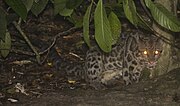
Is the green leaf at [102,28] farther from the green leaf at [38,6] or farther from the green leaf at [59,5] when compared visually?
the green leaf at [38,6]

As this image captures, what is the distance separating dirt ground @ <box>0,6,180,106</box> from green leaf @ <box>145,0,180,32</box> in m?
2.07

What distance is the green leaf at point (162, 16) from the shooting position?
8.32 ft

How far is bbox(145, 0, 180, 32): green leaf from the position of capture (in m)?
2.54

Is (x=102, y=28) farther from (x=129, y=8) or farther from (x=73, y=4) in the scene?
(x=73, y=4)

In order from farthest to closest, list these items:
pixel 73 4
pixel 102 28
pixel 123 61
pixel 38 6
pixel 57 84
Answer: pixel 123 61, pixel 57 84, pixel 38 6, pixel 73 4, pixel 102 28

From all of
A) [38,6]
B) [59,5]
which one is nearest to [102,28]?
[59,5]

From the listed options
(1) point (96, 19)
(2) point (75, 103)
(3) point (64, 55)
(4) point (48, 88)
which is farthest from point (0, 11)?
(3) point (64, 55)

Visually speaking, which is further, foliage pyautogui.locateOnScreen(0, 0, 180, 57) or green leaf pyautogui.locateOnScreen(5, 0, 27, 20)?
green leaf pyautogui.locateOnScreen(5, 0, 27, 20)

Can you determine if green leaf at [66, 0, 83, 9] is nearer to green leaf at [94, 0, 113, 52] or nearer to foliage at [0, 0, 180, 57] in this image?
foliage at [0, 0, 180, 57]

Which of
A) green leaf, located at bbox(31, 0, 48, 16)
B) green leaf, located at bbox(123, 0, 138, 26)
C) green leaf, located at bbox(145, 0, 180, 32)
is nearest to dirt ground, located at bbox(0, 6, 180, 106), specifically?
green leaf, located at bbox(31, 0, 48, 16)

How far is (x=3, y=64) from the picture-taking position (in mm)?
6445

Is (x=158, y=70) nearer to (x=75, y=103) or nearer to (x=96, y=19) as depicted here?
(x=75, y=103)

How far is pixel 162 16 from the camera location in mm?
2607

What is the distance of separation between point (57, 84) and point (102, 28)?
340 cm
